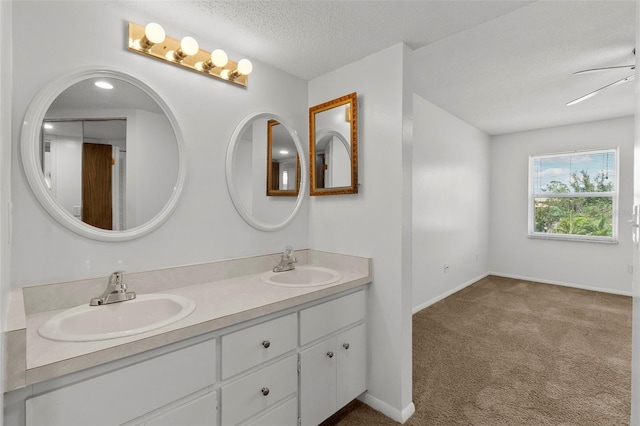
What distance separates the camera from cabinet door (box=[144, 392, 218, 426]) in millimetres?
1096

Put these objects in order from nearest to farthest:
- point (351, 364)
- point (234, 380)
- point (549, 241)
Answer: point (234, 380), point (351, 364), point (549, 241)

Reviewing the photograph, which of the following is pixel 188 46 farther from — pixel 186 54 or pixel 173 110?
pixel 173 110

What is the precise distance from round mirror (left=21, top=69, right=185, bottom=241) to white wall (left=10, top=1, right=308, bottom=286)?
0.14 feet

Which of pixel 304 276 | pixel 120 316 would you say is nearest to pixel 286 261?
pixel 304 276

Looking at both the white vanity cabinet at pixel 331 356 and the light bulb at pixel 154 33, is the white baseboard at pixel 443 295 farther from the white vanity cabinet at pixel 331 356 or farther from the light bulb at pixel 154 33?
the light bulb at pixel 154 33

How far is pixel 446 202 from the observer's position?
13.1 ft

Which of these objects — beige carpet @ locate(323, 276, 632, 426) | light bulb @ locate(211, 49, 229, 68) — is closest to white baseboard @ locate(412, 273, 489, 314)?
beige carpet @ locate(323, 276, 632, 426)

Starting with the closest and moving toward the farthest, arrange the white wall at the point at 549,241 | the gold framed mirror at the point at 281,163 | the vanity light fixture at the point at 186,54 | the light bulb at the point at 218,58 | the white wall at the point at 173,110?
the white wall at the point at 173,110 → the vanity light fixture at the point at 186,54 → the light bulb at the point at 218,58 → the gold framed mirror at the point at 281,163 → the white wall at the point at 549,241

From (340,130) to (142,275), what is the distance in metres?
1.50

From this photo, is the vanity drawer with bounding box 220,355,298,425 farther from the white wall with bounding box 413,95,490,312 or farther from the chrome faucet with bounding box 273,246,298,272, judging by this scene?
the white wall with bounding box 413,95,490,312

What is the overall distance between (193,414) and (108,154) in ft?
4.16

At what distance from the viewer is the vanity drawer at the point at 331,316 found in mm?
1581

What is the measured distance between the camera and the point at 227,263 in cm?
188

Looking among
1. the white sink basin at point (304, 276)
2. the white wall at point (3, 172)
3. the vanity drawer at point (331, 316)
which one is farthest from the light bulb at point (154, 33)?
the vanity drawer at point (331, 316)
